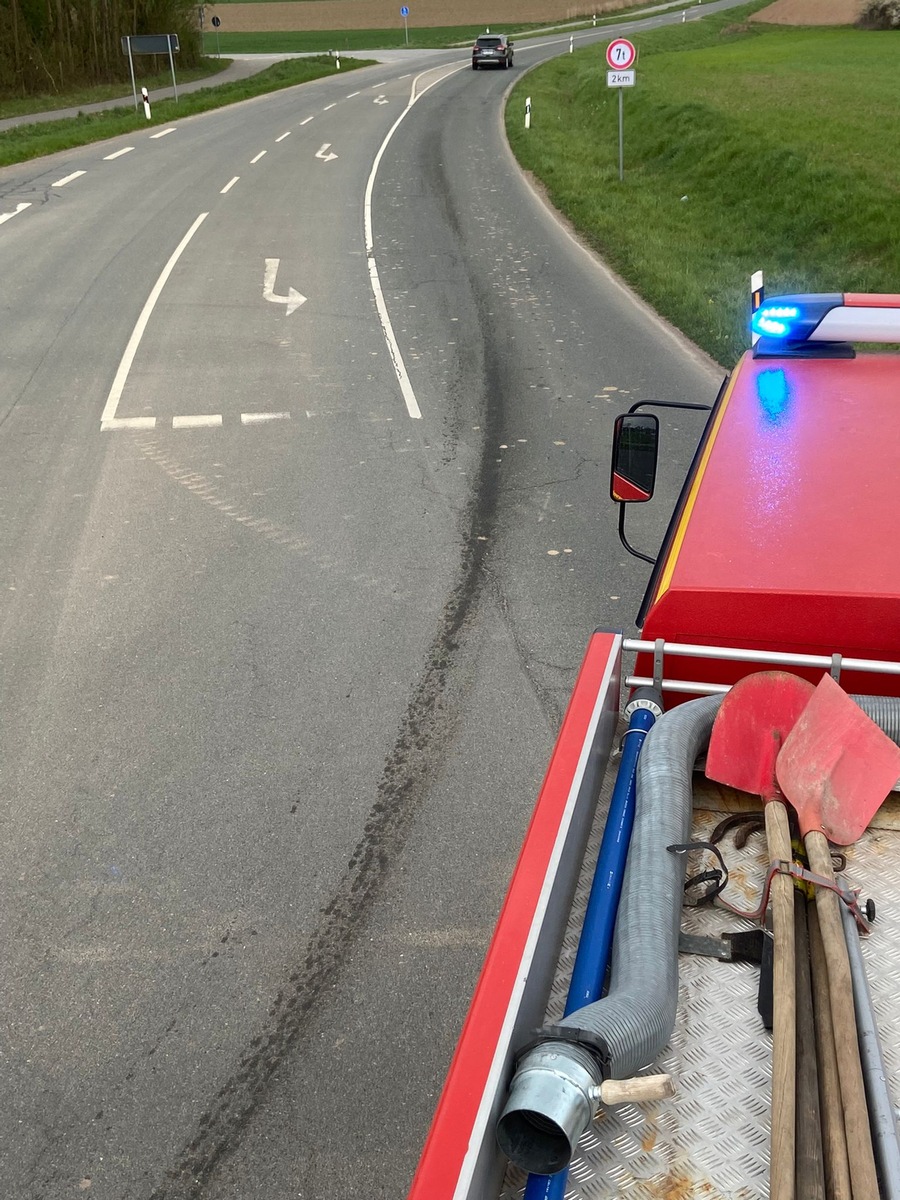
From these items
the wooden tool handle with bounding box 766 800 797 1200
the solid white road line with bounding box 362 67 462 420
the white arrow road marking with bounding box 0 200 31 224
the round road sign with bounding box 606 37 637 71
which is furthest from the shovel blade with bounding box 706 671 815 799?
the white arrow road marking with bounding box 0 200 31 224

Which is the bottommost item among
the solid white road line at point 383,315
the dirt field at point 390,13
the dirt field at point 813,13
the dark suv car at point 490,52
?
the solid white road line at point 383,315

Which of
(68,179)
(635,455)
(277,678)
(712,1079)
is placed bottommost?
(277,678)

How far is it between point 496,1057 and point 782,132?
24.0m

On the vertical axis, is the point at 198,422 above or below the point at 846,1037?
below

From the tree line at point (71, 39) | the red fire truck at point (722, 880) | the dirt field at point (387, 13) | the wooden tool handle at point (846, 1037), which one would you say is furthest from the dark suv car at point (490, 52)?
the wooden tool handle at point (846, 1037)

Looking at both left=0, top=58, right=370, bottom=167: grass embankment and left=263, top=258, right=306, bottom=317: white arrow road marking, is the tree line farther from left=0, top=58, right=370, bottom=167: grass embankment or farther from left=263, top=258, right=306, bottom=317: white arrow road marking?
left=263, top=258, right=306, bottom=317: white arrow road marking

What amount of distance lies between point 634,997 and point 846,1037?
1.28ft

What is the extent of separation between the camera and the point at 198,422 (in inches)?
416

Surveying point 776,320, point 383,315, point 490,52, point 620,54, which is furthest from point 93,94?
point 776,320

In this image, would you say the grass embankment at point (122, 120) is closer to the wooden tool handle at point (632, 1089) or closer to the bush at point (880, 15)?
the bush at point (880, 15)

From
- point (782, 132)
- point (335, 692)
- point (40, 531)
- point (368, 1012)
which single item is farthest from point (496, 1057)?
point (782, 132)

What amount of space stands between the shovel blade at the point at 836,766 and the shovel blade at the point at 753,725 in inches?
3.6

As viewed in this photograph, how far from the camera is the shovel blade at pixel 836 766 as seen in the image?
2.58m

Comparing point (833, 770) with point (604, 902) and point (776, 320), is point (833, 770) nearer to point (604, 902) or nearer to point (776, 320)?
point (604, 902)
